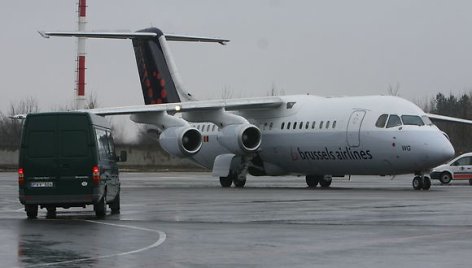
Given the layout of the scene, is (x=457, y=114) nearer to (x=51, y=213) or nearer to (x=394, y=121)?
(x=394, y=121)

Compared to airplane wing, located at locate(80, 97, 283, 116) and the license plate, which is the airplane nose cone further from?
the license plate

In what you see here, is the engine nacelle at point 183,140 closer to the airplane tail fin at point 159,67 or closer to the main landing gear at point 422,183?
the airplane tail fin at point 159,67

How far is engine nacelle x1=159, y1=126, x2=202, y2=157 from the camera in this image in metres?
38.9

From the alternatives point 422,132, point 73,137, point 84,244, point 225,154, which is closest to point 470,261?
point 84,244

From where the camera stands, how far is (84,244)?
1430 cm

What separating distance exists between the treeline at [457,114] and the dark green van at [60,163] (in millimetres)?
51569

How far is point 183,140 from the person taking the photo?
38.9 meters

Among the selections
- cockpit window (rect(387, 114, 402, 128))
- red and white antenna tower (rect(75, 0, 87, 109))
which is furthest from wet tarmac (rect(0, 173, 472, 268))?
red and white antenna tower (rect(75, 0, 87, 109))

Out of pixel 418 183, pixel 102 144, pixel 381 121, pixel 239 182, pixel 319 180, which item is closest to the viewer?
pixel 102 144

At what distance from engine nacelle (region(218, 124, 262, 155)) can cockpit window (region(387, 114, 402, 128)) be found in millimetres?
6194

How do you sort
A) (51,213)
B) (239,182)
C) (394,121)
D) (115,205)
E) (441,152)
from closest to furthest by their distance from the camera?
(51,213), (115,205), (441,152), (394,121), (239,182)

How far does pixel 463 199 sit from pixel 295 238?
43.6ft

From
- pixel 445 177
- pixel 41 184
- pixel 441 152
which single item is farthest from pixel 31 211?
pixel 445 177

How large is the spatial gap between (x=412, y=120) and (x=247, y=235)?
64.1 ft
